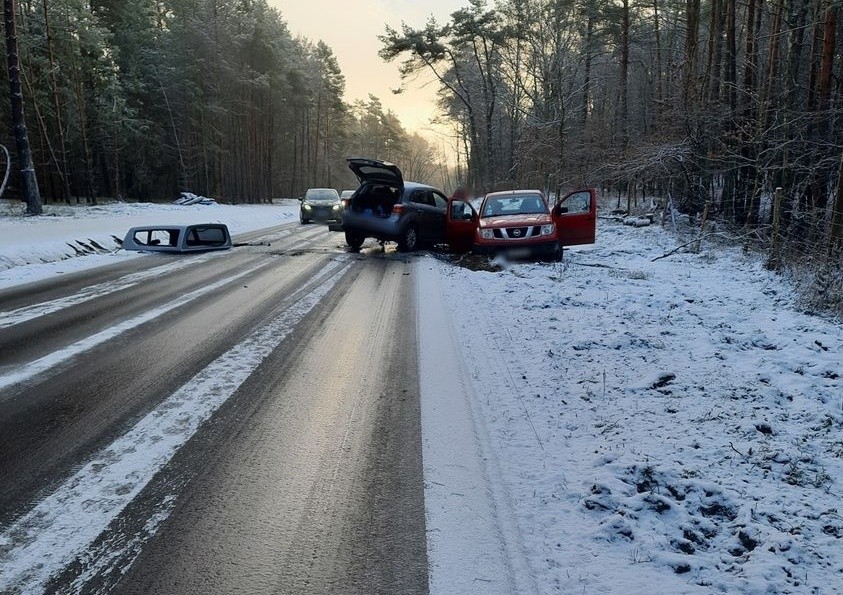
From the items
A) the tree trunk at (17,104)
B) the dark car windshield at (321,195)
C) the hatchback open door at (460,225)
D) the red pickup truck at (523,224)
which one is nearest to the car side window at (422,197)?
the hatchback open door at (460,225)

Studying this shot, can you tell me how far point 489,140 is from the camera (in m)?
40.0

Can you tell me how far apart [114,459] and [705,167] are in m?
17.4

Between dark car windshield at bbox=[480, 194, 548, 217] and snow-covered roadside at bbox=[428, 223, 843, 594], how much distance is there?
197 inches

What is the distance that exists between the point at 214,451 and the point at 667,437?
3083 mm

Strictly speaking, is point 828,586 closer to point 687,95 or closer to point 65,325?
point 65,325

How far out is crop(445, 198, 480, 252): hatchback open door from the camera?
13.7 meters

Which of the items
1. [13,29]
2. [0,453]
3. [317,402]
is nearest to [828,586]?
[317,402]

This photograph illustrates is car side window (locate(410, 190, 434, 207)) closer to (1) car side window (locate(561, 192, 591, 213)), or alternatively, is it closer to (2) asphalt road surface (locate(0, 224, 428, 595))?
(1) car side window (locate(561, 192, 591, 213))

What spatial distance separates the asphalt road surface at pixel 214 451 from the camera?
2.33 m

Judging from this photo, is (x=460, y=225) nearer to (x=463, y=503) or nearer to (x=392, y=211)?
(x=392, y=211)

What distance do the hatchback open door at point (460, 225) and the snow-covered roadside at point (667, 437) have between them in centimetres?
620

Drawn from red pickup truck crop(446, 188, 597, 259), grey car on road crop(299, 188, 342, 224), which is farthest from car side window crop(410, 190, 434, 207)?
grey car on road crop(299, 188, 342, 224)

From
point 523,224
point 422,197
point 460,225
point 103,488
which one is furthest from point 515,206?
point 103,488

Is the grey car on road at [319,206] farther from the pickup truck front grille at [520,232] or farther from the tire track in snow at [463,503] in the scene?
the tire track in snow at [463,503]
